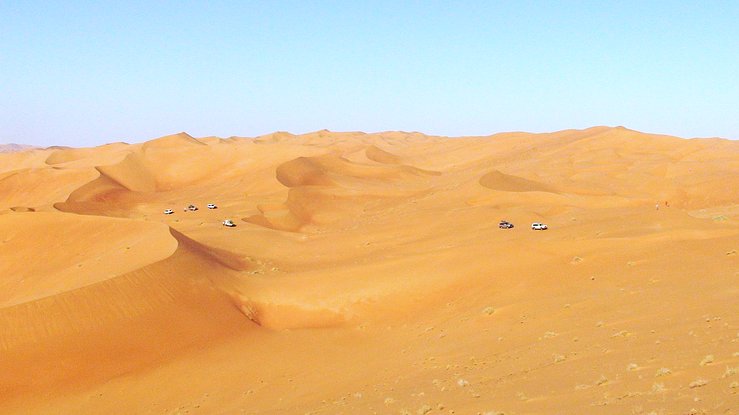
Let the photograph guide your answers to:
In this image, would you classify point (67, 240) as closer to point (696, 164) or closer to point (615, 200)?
point (615, 200)

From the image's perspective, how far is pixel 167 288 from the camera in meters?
24.3

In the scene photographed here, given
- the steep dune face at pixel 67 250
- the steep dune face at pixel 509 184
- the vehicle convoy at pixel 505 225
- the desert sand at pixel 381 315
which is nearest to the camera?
the desert sand at pixel 381 315

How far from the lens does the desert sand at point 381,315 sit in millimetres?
12406

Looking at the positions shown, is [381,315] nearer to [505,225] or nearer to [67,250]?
[505,225]

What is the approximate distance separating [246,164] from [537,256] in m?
67.6

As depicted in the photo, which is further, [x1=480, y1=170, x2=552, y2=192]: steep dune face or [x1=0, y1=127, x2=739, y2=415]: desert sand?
[x1=480, y1=170, x2=552, y2=192]: steep dune face

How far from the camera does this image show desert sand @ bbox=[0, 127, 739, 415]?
40.7 ft

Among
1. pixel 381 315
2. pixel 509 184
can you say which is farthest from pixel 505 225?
pixel 509 184

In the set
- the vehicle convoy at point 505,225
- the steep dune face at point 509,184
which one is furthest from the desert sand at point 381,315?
the steep dune face at point 509,184

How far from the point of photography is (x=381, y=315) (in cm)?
2369

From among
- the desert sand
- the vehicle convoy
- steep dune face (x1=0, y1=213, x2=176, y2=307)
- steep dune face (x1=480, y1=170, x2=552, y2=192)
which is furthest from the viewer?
steep dune face (x1=480, y1=170, x2=552, y2=192)

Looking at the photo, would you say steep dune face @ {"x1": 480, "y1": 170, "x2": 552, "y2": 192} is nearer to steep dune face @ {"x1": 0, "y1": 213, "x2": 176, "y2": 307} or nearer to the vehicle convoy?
the vehicle convoy

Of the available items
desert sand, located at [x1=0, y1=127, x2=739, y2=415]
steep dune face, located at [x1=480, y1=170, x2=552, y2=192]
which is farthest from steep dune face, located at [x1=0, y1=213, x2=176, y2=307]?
steep dune face, located at [x1=480, y1=170, x2=552, y2=192]

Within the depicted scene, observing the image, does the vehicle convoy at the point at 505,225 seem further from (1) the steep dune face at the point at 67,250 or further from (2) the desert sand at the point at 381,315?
(1) the steep dune face at the point at 67,250
